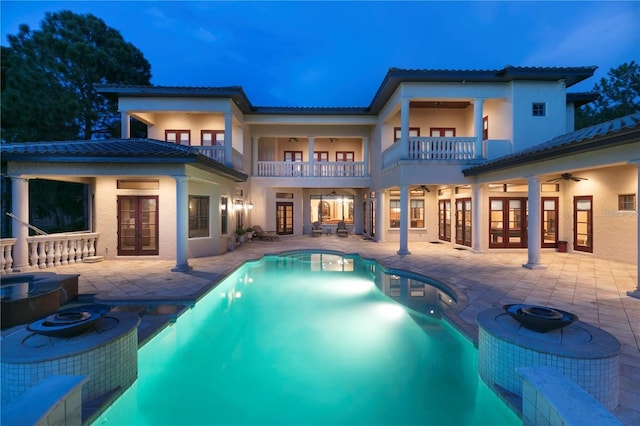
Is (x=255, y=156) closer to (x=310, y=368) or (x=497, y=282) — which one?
(x=497, y=282)

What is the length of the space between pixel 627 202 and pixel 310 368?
39.1 ft

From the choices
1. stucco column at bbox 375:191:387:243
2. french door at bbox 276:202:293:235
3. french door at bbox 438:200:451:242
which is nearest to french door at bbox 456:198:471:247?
french door at bbox 438:200:451:242

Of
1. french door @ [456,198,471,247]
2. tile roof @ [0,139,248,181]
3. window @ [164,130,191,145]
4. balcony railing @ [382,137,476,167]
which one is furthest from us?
window @ [164,130,191,145]

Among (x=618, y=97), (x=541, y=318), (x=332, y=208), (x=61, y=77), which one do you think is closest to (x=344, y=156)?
(x=332, y=208)

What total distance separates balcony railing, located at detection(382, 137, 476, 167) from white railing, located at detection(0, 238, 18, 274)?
490 inches

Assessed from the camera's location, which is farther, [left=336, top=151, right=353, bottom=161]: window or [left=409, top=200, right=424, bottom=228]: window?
[left=336, top=151, right=353, bottom=161]: window

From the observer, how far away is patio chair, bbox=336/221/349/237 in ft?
60.8

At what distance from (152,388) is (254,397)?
4.23 ft

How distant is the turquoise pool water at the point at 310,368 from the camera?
11.3 ft

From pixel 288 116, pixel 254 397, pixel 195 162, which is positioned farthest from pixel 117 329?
pixel 288 116

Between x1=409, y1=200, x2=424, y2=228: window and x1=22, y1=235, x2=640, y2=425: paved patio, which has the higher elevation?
x1=409, y1=200, x2=424, y2=228: window

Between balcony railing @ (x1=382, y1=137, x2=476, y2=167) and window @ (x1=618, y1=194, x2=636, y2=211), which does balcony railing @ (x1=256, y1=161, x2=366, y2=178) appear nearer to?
balcony railing @ (x1=382, y1=137, x2=476, y2=167)

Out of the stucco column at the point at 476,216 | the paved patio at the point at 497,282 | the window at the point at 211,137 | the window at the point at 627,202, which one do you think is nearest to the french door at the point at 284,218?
the window at the point at 211,137

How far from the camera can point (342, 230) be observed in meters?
18.7
